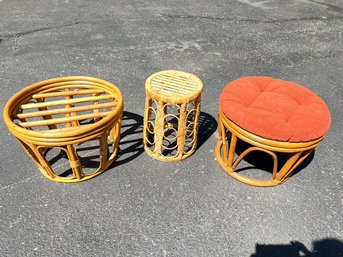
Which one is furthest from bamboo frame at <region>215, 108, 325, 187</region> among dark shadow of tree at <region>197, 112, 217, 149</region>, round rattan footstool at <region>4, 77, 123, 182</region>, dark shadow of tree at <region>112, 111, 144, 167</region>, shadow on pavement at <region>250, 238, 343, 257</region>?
round rattan footstool at <region>4, 77, 123, 182</region>

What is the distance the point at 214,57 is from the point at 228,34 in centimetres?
94

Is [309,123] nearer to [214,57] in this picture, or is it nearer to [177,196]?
[177,196]

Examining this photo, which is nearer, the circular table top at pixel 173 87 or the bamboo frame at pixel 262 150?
the bamboo frame at pixel 262 150

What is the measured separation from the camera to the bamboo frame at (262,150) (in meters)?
2.18

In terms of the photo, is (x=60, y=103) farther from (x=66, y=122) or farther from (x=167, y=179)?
(x=167, y=179)

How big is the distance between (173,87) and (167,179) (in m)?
0.80

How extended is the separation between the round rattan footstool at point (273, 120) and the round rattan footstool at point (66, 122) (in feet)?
3.02

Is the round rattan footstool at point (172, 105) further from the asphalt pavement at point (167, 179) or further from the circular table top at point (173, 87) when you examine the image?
the asphalt pavement at point (167, 179)

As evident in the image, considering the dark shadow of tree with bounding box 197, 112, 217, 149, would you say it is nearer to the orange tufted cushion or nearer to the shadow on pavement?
the orange tufted cushion

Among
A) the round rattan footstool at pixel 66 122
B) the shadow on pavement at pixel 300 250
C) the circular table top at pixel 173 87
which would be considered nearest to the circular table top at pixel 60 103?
the round rattan footstool at pixel 66 122

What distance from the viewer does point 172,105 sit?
2.49 meters

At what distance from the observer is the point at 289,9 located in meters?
6.42

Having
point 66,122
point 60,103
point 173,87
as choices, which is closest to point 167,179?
point 173,87

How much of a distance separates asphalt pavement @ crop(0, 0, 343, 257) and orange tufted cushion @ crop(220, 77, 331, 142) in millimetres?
667
